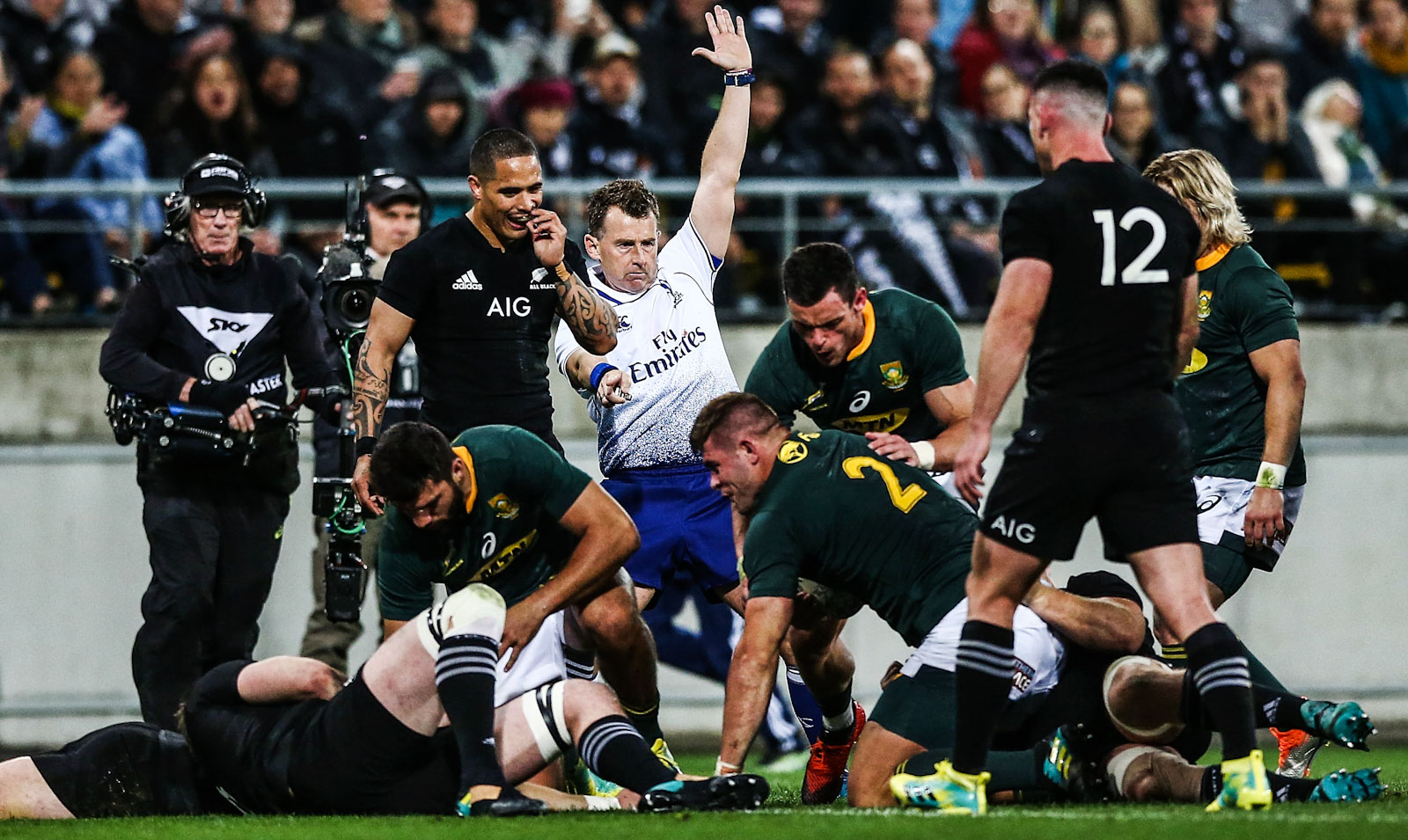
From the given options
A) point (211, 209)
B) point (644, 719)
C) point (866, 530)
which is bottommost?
point (644, 719)

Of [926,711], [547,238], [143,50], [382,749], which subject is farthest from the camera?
[143,50]

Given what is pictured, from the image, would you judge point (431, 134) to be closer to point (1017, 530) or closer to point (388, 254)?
point (388, 254)

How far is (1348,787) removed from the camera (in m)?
6.29

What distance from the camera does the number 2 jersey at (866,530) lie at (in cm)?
651

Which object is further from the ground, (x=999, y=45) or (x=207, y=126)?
(x=999, y=45)

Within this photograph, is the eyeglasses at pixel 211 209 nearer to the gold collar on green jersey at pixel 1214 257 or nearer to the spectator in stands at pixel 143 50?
the spectator in stands at pixel 143 50

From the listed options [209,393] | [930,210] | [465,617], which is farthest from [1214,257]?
[209,393]

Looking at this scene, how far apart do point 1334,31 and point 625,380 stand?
27.4 feet

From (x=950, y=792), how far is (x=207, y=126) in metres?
7.22

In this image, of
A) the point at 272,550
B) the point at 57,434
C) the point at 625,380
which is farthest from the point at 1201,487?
the point at 57,434

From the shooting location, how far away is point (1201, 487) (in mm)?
7477

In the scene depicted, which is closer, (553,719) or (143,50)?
(553,719)

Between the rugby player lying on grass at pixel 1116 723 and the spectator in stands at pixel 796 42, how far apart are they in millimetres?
6553

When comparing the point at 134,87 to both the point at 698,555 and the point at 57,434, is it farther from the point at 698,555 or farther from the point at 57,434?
the point at 698,555
